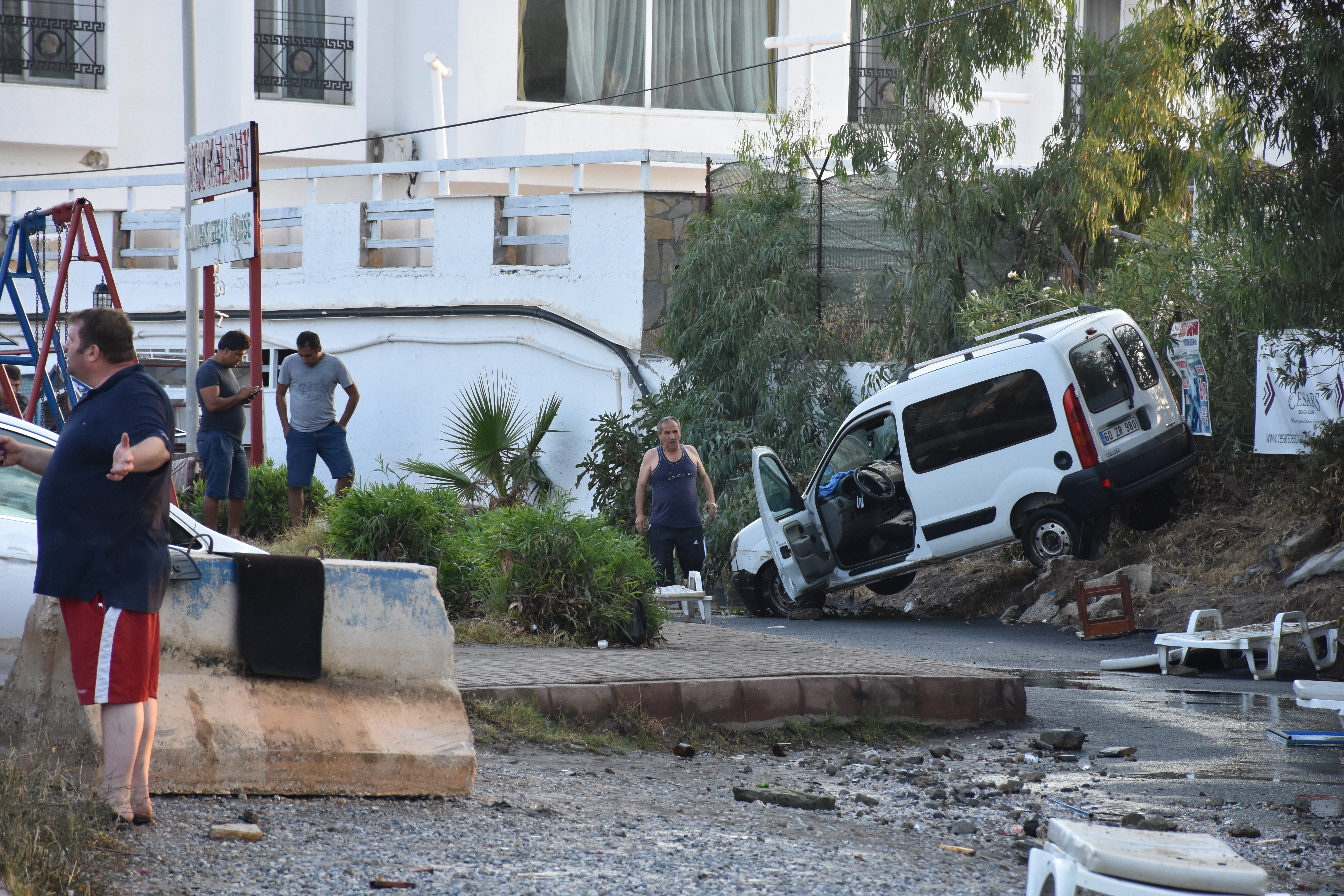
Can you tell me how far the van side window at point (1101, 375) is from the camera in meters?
12.8

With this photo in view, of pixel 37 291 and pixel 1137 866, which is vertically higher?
pixel 37 291

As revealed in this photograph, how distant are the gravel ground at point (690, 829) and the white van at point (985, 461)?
6.31 meters

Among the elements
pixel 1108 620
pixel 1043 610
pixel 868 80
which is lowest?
pixel 1043 610

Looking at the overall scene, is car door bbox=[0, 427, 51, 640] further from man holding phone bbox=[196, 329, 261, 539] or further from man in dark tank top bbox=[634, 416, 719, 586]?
man in dark tank top bbox=[634, 416, 719, 586]

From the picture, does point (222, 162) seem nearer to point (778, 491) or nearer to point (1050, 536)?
point (778, 491)

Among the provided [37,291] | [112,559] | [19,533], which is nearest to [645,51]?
[37,291]

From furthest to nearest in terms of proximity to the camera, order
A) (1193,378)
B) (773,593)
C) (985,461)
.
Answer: (773,593)
(985,461)
(1193,378)

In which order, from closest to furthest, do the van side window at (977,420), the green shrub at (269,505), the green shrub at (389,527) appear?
1. the green shrub at (389,527)
2. the van side window at (977,420)
3. the green shrub at (269,505)

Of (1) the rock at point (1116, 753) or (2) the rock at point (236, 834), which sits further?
(1) the rock at point (1116, 753)

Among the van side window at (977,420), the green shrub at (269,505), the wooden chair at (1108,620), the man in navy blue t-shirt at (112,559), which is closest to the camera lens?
the man in navy blue t-shirt at (112,559)

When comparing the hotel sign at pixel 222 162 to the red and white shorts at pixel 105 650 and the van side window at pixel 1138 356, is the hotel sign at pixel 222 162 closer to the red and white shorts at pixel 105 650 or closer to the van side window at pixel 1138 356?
the red and white shorts at pixel 105 650

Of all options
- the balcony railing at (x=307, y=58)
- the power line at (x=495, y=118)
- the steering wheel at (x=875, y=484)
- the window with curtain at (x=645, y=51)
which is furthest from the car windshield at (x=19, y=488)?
the balcony railing at (x=307, y=58)

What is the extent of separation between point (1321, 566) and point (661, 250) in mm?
8945

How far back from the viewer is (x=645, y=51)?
23203 mm
